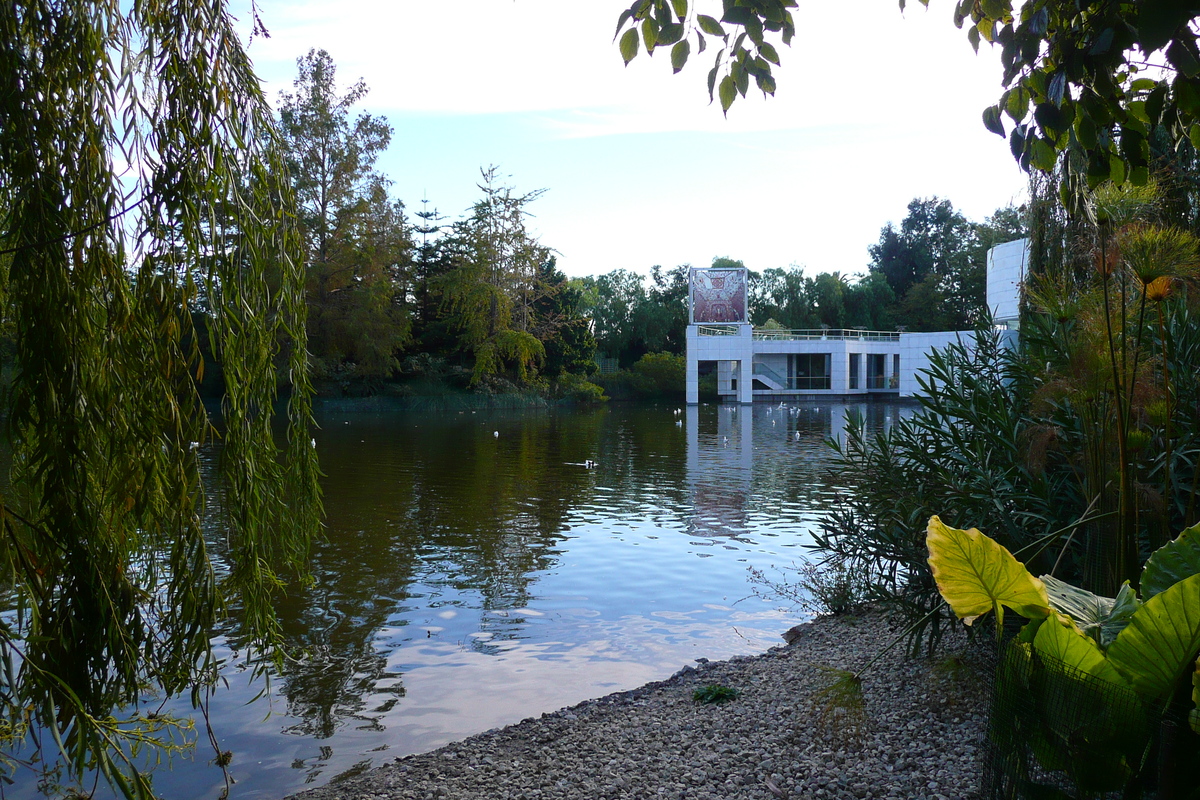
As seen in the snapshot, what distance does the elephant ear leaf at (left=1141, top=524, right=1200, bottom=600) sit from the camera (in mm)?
2627

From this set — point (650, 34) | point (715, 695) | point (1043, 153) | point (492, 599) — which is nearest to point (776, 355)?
point (492, 599)

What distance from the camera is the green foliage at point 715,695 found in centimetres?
515

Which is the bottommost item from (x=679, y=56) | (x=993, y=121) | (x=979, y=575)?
(x=979, y=575)

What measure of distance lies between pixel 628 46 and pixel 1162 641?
2419 millimetres

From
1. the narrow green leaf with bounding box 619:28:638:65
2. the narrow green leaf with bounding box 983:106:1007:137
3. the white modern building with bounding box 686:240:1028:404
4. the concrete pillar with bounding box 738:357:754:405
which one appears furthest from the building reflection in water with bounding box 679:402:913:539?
the white modern building with bounding box 686:240:1028:404

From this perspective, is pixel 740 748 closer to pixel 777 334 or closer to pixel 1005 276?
pixel 1005 276

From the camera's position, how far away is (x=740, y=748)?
4.25 m

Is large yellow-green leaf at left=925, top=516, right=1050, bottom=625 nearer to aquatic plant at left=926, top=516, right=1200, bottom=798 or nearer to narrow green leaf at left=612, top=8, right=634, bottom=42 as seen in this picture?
aquatic plant at left=926, top=516, right=1200, bottom=798

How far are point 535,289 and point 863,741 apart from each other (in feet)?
141

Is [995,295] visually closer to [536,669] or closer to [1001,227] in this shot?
[536,669]

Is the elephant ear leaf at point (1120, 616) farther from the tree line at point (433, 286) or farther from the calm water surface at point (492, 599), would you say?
the tree line at point (433, 286)

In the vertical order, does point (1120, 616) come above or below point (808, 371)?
below

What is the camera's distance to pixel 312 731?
5082mm

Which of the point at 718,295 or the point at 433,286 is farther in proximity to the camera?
the point at 718,295
